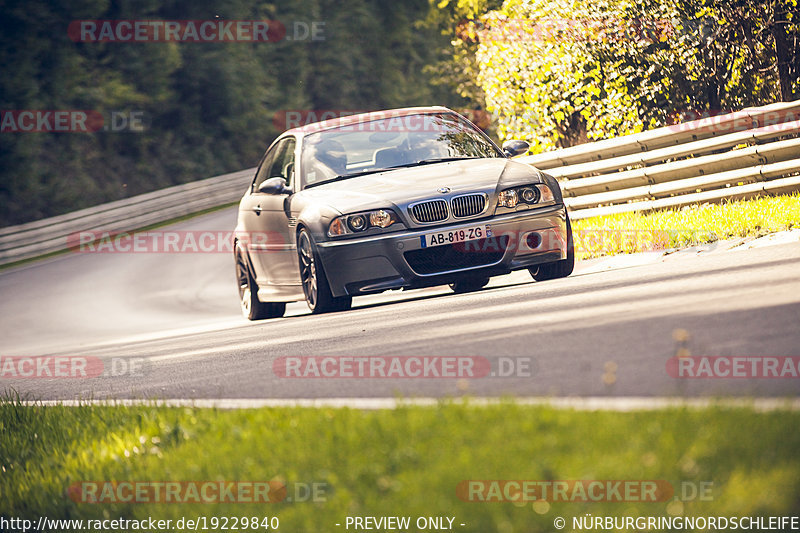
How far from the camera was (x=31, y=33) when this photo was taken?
1341 inches

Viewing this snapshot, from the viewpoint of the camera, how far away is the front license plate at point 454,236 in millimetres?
9341

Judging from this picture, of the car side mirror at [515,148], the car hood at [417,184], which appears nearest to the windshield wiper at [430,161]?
the car hood at [417,184]

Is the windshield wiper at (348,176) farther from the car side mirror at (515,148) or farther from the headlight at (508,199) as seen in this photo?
the headlight at (508,199)

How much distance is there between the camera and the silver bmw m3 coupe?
9.38 m

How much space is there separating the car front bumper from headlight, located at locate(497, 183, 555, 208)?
88mm

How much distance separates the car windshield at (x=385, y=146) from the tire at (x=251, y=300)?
1879 mm

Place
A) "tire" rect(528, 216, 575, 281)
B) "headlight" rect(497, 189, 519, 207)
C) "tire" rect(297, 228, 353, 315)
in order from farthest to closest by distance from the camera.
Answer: "tire" rect(528, 216, 575, 281) < "tire" rect(297, 228, 353, 315) < "headlight" rect(497, 189, 519, 207)

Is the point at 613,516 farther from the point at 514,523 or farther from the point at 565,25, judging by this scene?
the point at 565,25

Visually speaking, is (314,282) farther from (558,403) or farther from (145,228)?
(145,228)

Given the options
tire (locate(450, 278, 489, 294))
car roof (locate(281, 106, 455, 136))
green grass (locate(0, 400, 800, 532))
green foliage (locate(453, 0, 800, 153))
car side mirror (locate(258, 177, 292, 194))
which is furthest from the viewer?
green foliage (locate(453, 0, 800, 153))

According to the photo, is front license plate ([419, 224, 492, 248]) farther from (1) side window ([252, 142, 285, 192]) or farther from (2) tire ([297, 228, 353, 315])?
(1) side window ([252, 142, 285, 192])

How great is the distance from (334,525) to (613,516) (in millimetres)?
1083

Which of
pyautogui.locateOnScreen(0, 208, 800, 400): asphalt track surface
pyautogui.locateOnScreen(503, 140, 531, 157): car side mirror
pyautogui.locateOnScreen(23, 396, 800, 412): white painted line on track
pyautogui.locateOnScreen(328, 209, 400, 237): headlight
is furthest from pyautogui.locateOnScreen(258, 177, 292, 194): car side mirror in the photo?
pyautogui.locateOnScreen(23, 396, 800, 412): white painted line on track

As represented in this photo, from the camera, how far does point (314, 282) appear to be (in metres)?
9.87
